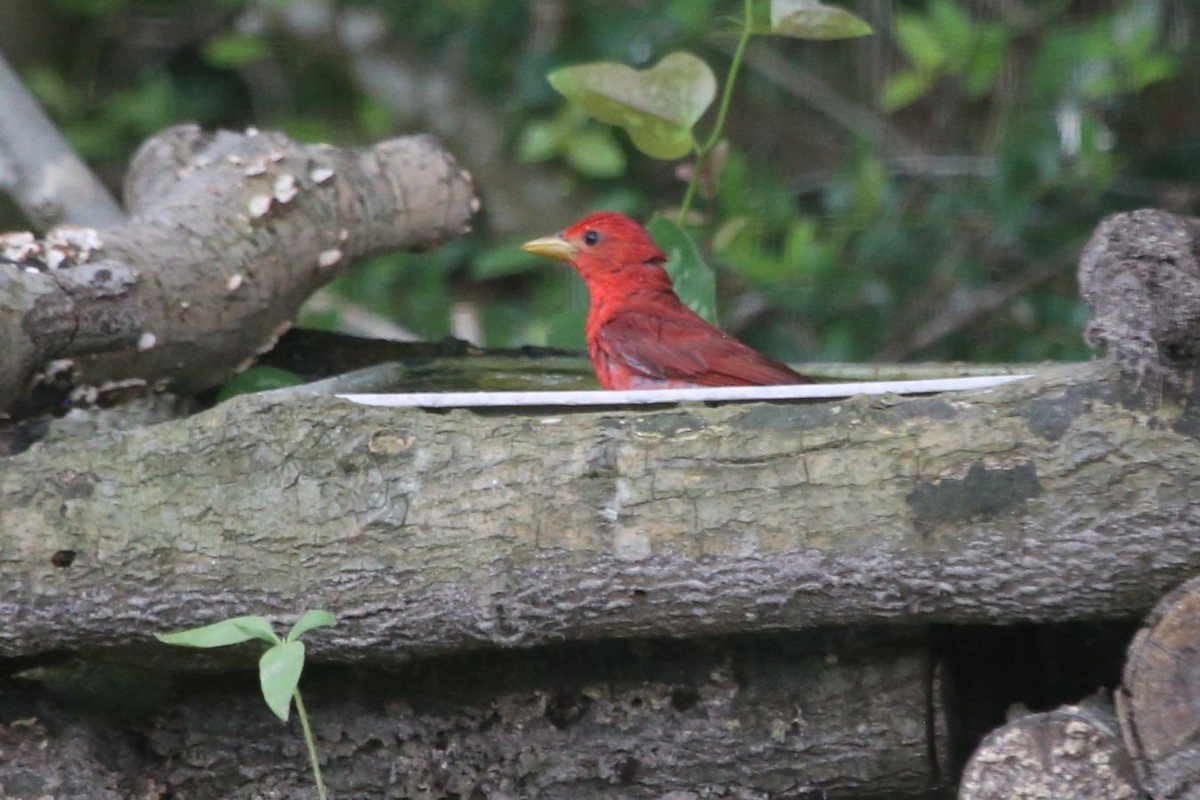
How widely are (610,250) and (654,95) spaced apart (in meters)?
0.48

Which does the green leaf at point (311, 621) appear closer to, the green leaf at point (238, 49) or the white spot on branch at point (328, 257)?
the white spot on branch at point (328, 257)

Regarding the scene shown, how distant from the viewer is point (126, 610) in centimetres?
227

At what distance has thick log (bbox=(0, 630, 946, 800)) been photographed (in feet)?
7.63

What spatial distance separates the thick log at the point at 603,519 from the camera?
2.03 metres

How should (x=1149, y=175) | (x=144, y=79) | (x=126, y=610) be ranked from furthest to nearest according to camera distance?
1. (x=144, y=79)
2. (x=1149, y=175)
3. (x=126, y=610)

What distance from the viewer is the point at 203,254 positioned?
3.02 meters

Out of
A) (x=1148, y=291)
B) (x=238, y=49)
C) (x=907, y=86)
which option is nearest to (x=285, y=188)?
(x=1148, y=291)

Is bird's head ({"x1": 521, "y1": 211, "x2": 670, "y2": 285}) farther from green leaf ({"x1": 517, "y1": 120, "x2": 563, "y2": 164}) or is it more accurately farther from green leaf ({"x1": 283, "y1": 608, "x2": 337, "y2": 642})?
green leaf ({"x1": 283, "y1": 608, "x2": 337, "y2": 642})

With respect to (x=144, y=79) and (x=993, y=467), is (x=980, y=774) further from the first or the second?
(x=144, y=79)

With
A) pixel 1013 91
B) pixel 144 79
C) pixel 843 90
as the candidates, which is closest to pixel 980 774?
pixel 1013 91

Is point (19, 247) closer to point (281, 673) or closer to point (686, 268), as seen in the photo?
point (281, 673)

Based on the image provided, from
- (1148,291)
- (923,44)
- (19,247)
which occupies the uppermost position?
(923,44)

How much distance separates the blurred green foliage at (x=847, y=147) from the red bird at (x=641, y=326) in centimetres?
22

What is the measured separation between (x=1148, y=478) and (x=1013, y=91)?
14.2 feet
